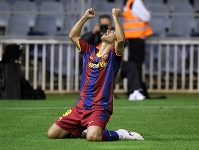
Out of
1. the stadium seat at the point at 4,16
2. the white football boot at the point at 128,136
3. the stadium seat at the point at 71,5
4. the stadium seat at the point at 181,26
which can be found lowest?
the white football boot at the point at 128,136

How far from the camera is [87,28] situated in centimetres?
1872

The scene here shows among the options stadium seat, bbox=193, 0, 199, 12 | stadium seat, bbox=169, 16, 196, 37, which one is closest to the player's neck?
stadium seat, bbox=169, 16, 196, 37

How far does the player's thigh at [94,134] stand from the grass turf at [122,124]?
9 centimetres

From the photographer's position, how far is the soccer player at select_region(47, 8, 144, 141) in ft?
29.5

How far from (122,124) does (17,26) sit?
866 cm

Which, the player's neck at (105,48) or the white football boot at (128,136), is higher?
the player's neck at (105,48)

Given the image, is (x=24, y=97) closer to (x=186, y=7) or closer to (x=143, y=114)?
(x=143, y=114)

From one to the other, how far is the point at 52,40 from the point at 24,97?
9.34ft

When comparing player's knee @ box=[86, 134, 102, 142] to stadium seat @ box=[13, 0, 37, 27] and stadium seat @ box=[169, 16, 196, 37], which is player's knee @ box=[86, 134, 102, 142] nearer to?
stadium seat @ box=[13, 0, 37, 27]

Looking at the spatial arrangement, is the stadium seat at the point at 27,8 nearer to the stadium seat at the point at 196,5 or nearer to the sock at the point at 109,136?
the stadium seat at the point at 196,5

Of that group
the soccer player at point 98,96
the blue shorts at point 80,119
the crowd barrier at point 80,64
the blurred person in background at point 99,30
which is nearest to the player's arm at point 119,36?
the soccer player at point 98,96

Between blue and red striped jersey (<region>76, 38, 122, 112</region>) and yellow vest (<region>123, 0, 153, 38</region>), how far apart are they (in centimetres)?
780

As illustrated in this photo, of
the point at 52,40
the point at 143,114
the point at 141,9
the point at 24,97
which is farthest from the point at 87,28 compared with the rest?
the point at 143,114

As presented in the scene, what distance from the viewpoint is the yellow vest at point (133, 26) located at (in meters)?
17.0
